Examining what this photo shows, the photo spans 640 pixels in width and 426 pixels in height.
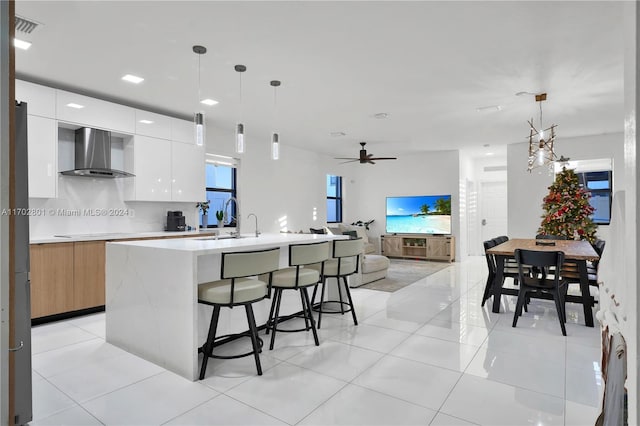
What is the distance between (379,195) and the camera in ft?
33.1

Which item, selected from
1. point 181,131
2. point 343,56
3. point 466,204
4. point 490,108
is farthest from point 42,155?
point 466,204

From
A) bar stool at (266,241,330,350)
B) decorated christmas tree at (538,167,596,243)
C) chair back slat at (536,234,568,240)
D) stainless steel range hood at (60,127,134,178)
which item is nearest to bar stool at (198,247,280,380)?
bar stool at (266,241,330,350)

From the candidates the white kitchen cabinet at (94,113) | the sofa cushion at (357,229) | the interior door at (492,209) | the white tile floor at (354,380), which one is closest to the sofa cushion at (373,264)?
the white tile floor at (354,380)

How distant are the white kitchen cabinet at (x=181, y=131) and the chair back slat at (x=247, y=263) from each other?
3325 mm

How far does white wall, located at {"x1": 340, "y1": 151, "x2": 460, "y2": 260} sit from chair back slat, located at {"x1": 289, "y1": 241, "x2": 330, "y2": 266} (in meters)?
6.39

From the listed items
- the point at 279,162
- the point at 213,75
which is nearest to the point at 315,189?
the point at 279,162

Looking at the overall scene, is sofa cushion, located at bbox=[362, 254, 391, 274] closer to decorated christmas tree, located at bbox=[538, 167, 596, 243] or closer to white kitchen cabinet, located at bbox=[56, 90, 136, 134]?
decorated christmas tree, located at bbox=[538, 167, 596, 243]

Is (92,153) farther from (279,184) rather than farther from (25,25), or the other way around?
(279,184)

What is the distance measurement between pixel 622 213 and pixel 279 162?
7.26m

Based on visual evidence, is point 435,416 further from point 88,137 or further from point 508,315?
point 88,137

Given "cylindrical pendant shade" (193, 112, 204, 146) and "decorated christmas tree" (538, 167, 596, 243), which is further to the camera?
"decorated christmas tree" (538, 167, 596, 243)

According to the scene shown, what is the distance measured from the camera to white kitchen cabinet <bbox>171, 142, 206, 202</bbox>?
18.0 ft

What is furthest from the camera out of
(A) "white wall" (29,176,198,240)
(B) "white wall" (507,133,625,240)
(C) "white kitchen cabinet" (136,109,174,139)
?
(B) "white wall" (507,133,625,240)

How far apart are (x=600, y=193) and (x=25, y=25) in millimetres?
9430
